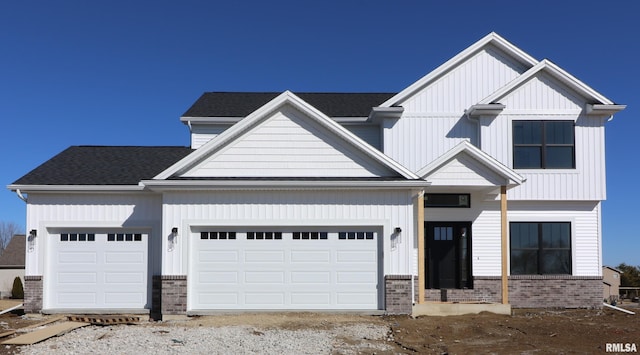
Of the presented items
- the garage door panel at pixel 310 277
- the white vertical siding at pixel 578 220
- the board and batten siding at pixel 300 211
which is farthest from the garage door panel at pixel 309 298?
the white vertical siding at pixel 578 220

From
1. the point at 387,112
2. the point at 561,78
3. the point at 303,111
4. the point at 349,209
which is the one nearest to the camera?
the point at 349,209

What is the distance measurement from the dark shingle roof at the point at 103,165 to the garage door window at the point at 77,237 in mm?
1413

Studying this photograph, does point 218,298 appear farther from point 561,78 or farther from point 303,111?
point 561,78

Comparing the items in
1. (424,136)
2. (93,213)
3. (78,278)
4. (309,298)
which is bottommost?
(309,298)

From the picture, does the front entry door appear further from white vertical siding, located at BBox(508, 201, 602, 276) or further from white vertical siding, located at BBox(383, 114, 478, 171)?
white vertical siding, located at BBox(383, 114, 478, 171)

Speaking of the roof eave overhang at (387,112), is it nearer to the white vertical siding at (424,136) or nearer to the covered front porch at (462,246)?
the white vertical siding at (424,136)

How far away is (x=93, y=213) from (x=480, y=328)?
10639mm

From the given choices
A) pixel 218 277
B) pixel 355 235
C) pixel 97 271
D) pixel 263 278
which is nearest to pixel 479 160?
pixel 355 235

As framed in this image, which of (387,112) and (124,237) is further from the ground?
(387,112)

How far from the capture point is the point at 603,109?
17.8 meters

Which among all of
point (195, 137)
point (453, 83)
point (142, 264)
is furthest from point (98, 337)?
point (453, 83)

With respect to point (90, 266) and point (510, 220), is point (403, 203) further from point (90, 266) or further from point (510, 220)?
point (90, 266)

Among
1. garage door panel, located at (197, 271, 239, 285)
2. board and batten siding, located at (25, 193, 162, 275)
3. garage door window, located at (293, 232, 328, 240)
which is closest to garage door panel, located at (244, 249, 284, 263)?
garage door panel, located at (197, 271, 239, 285)

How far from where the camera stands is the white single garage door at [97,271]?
1562 cm
